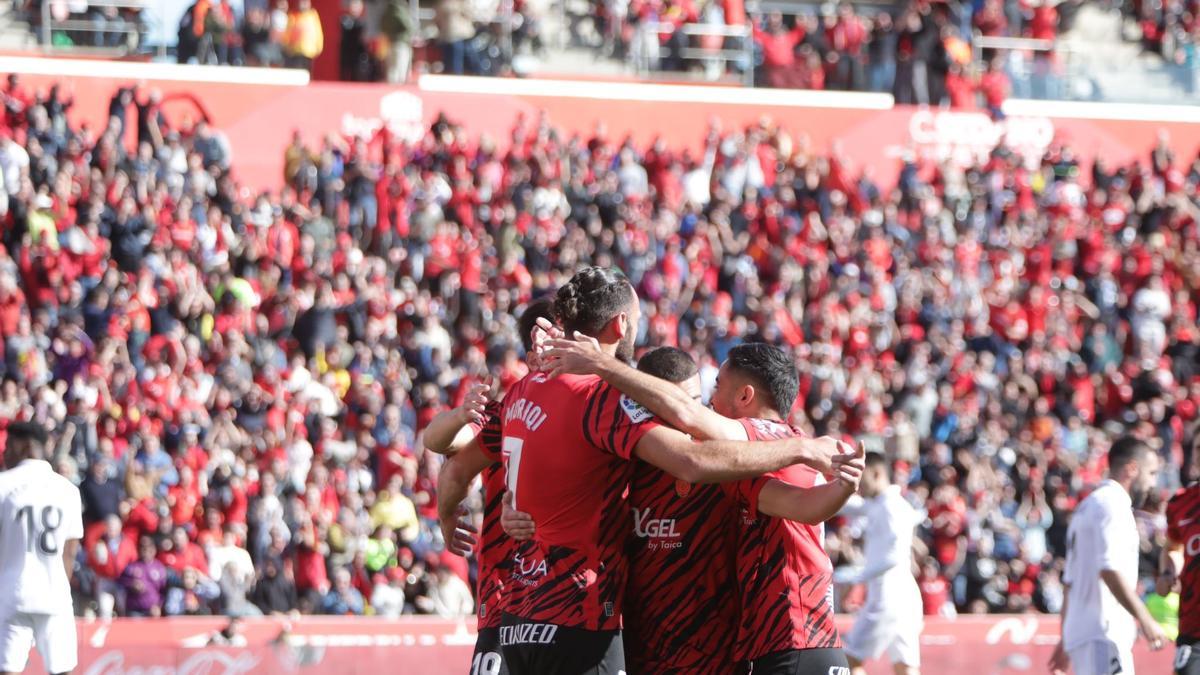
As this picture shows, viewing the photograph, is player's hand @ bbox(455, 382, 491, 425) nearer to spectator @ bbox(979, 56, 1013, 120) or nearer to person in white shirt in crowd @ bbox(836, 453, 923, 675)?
person in white shirt in crowd @ bbox(836, 453, 923, 675)

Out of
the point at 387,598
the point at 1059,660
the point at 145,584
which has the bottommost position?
the point at 387,598

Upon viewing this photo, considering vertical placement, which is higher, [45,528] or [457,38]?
[457,38]

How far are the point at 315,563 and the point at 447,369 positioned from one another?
3.28 metres

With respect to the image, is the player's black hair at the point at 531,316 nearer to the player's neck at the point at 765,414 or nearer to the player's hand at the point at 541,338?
the player's hand at the point at 541,338

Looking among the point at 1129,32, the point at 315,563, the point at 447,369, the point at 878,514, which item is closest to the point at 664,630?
the point at 878,514

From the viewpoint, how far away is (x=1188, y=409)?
853 inches

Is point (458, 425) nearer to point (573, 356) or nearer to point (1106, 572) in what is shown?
Result: point (573, 356)

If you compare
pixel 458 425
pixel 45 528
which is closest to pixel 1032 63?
pixel 45 528

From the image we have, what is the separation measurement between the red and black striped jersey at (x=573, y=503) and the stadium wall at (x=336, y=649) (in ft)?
25.9

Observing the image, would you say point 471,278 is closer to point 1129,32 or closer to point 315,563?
point 315,563

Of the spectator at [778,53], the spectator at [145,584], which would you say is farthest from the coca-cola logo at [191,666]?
the spectator at [778,53]

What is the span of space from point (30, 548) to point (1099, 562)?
6041 millimetres

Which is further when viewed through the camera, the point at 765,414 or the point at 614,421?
the point at 765,414

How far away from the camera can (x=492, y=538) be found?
22.1ft
